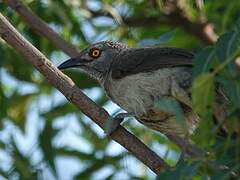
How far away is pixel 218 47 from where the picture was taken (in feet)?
13.1

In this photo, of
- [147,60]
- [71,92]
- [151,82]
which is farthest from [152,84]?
[71,92]

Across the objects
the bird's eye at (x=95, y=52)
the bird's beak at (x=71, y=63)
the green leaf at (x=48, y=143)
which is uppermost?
the bird's eye at (x=95, y=52)

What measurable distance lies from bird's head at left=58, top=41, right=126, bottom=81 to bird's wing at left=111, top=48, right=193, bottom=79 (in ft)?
0.69

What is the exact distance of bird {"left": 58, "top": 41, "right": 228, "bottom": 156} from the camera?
602 centimetres

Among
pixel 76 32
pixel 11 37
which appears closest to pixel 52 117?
pixel 76 32

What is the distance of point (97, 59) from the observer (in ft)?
24.1

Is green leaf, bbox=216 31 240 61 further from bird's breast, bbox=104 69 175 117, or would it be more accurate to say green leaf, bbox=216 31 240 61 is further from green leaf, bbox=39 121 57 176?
green leaf, bbox=39 121 57 176

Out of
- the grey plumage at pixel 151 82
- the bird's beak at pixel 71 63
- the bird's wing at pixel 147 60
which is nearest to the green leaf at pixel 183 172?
the grey plumage at pixel 151 82

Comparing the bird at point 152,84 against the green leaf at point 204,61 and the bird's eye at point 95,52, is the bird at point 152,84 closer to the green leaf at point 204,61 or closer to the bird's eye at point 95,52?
the bird's eye at point 95,52

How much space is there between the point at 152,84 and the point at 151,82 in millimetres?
26

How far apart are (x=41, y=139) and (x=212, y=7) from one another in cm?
216

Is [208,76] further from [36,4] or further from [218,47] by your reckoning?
[36,4]

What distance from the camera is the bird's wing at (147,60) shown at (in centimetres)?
607

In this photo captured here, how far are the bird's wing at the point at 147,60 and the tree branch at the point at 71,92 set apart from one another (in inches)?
38.9
